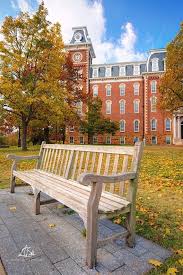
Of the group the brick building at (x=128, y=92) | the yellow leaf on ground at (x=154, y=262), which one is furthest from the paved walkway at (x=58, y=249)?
the brick building at (x=128, y=92)

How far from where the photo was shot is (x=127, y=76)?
4416 centimetres

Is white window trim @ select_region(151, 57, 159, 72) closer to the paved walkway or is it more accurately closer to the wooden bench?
the wooden bench

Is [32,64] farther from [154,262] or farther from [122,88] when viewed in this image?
[122,88]

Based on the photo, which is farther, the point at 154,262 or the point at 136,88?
the point at 136,88

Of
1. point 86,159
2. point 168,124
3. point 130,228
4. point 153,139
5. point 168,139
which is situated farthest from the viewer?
point 153,139

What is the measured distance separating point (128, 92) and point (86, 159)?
4210cm

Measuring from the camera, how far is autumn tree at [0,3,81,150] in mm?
16922

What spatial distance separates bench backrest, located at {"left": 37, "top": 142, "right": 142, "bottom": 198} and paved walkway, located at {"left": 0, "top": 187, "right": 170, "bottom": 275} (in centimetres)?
71

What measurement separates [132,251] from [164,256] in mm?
373

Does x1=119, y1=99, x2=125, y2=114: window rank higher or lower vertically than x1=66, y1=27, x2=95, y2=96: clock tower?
lower

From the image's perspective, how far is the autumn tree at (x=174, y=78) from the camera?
18456mm

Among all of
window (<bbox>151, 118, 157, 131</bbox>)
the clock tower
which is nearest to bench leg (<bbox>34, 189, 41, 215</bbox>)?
the clock tower

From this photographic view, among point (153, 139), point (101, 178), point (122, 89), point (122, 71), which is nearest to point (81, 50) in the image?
point (122, 71)

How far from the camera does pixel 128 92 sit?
4453 cm
